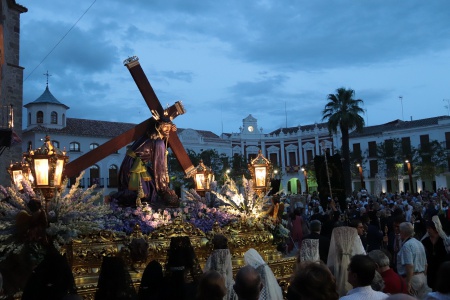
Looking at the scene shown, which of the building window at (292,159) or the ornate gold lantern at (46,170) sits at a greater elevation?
the building window at (292,159)

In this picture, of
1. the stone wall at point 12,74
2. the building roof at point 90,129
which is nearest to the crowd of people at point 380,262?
the stone wall at point 12,74

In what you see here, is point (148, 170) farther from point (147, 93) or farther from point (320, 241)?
point (320, 241)

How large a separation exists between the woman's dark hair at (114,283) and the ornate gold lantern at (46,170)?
8.31ft

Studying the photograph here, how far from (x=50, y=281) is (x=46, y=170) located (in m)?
2.46

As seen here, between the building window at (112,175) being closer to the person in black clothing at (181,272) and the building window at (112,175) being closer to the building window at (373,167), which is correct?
the building window at (373,167)

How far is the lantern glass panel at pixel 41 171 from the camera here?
24.0 feet

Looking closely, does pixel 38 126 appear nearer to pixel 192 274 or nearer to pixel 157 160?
pixel 157 160

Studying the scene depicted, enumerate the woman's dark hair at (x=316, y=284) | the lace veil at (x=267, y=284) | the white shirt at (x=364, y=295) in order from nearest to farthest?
1. the woman's dark hair at (x=316, y=284)
2. the white shirt at (x=364, y=295)
3. the lace veil at (x=267, y=284)

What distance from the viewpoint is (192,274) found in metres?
6.10

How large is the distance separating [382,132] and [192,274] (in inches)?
2308

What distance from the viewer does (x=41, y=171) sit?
736cm

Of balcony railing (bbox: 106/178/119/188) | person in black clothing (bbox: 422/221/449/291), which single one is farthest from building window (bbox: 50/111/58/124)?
person in black clothing (bbox: 422/221/449/291)

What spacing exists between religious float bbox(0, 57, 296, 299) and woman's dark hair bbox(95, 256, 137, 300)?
1.84 meters

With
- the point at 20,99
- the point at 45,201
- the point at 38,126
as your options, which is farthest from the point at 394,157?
the point at 45,201
